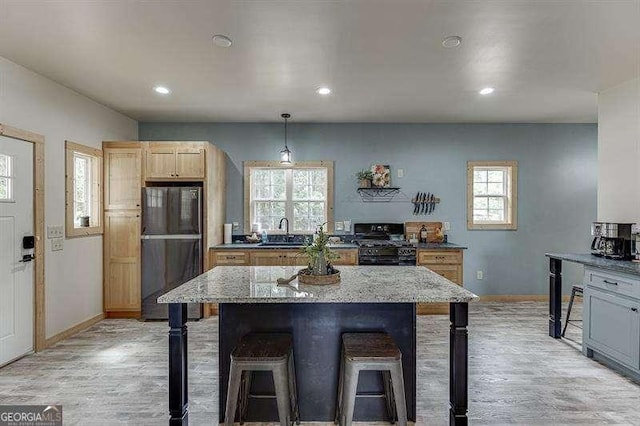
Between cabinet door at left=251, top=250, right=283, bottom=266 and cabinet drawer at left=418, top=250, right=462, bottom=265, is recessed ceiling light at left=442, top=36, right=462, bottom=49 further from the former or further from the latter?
cabinet door at left=251, top=250, right=283, bottom=266

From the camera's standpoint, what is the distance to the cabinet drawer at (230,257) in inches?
187

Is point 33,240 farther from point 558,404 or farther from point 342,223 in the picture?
point 558,404

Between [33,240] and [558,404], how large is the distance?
4.62 metres

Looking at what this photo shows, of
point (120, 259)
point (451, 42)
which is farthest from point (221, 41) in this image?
point (120, 259)

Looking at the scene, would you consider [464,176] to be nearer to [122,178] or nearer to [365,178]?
[365,178]

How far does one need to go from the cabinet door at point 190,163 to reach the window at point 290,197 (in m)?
0.98

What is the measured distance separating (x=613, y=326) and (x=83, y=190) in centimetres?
571

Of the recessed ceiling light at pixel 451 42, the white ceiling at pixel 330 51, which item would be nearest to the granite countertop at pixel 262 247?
the white ceiling at pixel 330 51

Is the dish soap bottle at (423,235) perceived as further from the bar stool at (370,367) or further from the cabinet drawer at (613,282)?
the bar stool at (370,367)

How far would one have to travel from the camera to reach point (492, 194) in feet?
18.2

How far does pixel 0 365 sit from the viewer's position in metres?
3.10

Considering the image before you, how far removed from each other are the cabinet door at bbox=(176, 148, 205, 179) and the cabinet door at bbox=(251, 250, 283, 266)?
1229mm

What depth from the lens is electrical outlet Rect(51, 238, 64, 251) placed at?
147 inches

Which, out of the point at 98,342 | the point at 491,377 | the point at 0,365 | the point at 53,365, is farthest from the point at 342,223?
the point at 0,365
